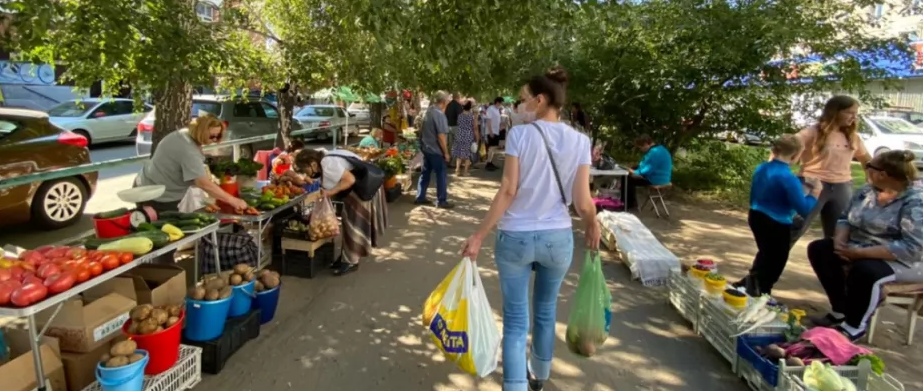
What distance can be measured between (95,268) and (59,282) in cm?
24

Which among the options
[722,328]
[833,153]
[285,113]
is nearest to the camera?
[722,328]

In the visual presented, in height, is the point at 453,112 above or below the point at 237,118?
above

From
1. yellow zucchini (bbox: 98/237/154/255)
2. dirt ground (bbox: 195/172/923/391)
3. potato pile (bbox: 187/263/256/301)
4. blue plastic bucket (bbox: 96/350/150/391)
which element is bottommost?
dirt ground (bbox: 195/172/923/391)

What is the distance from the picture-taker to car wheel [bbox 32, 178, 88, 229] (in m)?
6.72

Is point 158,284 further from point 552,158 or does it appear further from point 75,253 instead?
point 552,158

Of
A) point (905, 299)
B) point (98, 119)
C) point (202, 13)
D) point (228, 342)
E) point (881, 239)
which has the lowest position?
point (228, 342)

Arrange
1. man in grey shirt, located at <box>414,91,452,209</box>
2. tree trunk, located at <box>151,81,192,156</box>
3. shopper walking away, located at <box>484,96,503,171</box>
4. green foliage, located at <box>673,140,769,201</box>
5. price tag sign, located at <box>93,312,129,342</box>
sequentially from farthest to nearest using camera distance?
shopper walking away, located at <box>484,96,503,171</box> → green foliage, located at <box>673,140,769,201</box> → man in grey shirt, located at <box>414,91,452,209</box> → tree trunk, located at <box>151,81,192,156</box> → price tag sign, located at <box>93,312,129,342</box>

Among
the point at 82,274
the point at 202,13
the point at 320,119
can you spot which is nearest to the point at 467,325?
the point at 82,274

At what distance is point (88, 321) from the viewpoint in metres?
2.97

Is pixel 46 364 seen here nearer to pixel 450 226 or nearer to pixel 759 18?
pixel 450 226

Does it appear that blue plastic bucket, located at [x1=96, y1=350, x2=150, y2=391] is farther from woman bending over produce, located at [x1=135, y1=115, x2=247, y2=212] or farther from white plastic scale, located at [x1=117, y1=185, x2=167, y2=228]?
woman bending over produce, located at [x1=135, y1=115, x2=247, y2=212]

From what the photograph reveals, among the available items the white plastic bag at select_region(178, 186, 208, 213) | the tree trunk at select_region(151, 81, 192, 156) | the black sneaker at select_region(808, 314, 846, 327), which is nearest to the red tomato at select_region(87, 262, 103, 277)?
the white plastic bag at select_region(178, 186, 208, 213)

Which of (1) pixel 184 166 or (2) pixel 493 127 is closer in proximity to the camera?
(1) pixel 184 166

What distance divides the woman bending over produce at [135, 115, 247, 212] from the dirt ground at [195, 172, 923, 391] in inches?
44.9
